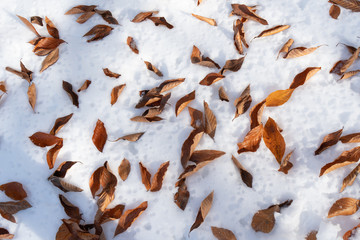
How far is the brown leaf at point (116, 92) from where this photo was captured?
1.46 metres

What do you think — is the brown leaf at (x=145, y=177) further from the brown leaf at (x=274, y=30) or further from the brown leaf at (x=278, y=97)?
the brown leaf at (x=274, y=30)

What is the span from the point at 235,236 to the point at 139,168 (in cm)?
45

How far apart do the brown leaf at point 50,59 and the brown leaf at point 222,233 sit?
1.06m

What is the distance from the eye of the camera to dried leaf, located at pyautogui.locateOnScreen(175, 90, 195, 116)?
1393 millimetres

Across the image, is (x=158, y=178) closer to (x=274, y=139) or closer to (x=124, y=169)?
(x=124, y=169)

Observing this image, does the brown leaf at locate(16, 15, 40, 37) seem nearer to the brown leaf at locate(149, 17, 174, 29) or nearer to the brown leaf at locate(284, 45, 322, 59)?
the brown leaf at locate(149, 17, 174, 29)

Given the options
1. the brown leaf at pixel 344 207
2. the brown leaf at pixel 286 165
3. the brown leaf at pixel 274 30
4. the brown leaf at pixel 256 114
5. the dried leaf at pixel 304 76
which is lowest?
the brown leaf at pixel 344 207

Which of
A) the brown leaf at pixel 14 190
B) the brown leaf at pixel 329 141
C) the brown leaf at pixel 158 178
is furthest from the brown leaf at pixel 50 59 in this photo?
the brown leaf at pixel 329 141

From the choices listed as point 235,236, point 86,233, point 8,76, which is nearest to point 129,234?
point 86,233

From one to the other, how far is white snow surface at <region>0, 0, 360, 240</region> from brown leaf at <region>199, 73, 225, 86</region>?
2 cm

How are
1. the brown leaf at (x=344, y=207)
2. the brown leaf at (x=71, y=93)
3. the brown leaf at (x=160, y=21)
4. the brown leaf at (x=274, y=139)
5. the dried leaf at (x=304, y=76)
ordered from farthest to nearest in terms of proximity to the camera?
the brown leaf at (x=160, y=21) → the brown leaf at (x=71, y=93) → the dried leaf at (x=304, y=76) → the brown leaf at (x=274, y=139) → the brown leaf at (x=344, y=207)

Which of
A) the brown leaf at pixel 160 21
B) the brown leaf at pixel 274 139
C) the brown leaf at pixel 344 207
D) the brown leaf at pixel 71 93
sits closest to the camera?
the brown leaf at pixel 344 207

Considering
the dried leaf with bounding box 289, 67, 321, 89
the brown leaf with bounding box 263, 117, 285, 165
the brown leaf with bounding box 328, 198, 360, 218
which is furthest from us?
the dried leaf with bounding box 289, 67, 321, 89

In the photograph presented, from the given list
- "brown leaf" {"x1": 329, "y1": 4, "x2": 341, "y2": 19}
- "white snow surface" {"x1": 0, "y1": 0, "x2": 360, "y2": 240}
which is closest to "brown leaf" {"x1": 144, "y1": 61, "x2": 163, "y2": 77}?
"white snow surface" {"x1": 0, "y1": 0, "x2": 360, "y2": 240}
